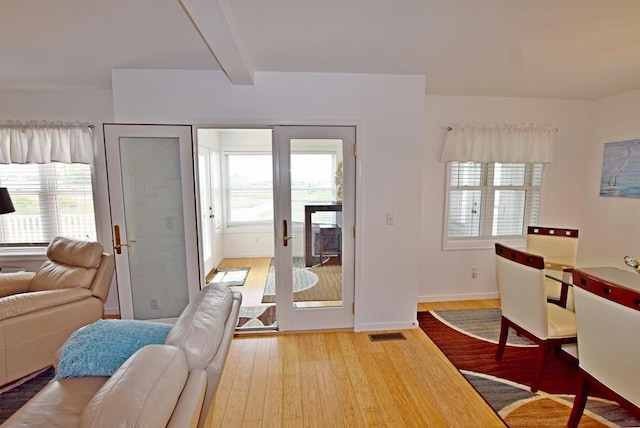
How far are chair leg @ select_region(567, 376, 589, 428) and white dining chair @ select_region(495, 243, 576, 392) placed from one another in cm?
33

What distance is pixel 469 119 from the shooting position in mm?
3674

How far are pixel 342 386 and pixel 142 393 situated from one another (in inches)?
66.3

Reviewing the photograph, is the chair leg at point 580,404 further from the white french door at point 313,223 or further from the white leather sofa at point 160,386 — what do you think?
the white leather sofa at point 160,386

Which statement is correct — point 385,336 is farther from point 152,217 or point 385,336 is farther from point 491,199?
point 152,217

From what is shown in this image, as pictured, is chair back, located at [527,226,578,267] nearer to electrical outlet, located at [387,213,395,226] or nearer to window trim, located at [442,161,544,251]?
window trim, located at [442,161,544,251]

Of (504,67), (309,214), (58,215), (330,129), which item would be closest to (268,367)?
(309,214)

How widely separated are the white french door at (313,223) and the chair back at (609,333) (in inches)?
70.9

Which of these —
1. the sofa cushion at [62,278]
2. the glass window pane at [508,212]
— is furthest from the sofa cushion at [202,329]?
the glass window pane at [508,212]

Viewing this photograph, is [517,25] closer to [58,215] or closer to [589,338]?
[589,338]

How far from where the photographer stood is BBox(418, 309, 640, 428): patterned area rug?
1.99 metres

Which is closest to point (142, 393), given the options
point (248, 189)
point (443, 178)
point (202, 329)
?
point (202, 329)

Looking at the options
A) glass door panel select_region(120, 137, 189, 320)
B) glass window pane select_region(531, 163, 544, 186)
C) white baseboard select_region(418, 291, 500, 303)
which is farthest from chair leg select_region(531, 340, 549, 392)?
glass door panel select_region(120, 137, 189, 320)

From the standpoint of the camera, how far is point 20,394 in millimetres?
2207

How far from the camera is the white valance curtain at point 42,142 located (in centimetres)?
326
